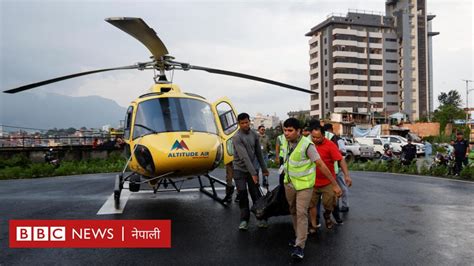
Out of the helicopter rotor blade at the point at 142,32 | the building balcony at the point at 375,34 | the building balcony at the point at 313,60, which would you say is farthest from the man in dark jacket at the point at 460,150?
the building balcony at the point at 375,34

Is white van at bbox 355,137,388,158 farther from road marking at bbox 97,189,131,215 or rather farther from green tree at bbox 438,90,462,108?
green tree at bbox 438,90,462,108

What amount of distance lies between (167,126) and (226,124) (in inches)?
68.8

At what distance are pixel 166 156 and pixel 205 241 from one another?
5.85 ft

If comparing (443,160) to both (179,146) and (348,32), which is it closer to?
(179,146)

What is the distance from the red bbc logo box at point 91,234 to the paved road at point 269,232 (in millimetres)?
190

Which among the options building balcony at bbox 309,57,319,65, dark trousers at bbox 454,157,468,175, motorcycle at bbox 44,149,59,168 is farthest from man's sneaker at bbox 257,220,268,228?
building balcony at bbox 309,57,319,65

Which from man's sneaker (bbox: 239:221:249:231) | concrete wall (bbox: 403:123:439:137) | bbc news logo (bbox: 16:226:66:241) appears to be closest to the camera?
bbc news logo (bbox: 16:226:66:241)

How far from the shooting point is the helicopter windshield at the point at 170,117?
725cm

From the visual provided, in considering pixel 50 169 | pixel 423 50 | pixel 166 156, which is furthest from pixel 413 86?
pixel 166 156

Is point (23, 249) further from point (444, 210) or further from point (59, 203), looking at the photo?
point (444, 210)

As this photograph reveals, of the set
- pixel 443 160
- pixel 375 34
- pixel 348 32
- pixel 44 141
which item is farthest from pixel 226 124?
pixel 375 34

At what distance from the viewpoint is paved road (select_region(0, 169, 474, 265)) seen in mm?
4715

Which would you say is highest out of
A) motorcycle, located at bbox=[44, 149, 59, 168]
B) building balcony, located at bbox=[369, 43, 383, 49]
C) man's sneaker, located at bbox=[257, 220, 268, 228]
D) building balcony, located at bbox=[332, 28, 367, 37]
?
building balcony, located at bbox=[332, 28, 367, 37]

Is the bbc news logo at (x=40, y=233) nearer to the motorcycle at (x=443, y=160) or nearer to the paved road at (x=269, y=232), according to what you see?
the paved road at (x=269, y=232)
